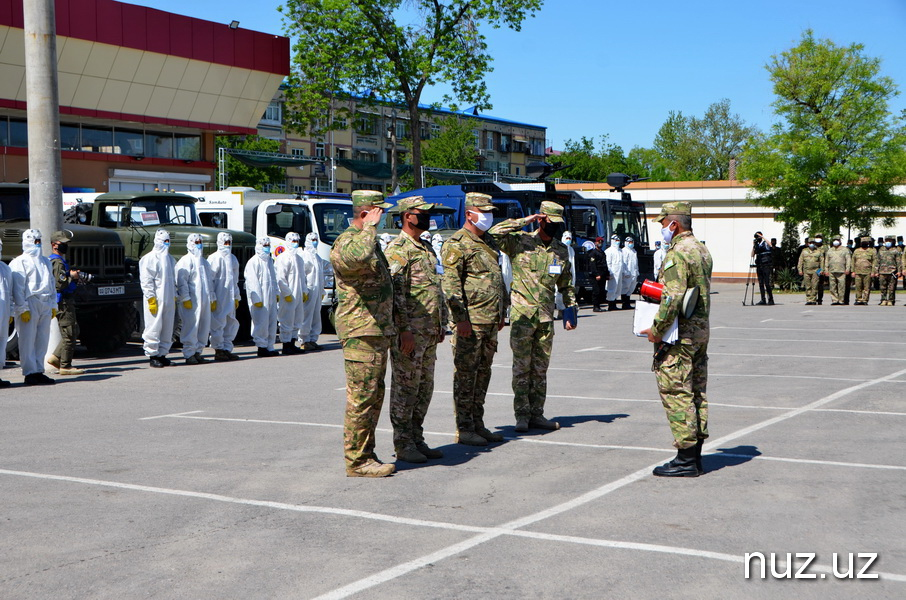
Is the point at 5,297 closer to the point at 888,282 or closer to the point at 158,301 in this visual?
the point at 158,301

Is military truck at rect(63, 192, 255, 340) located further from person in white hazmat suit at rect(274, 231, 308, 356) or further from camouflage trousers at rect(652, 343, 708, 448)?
Result: camouflage trousers at rect(652, 343, 708, 448)

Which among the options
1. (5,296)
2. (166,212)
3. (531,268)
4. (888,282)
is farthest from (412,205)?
(888,282)

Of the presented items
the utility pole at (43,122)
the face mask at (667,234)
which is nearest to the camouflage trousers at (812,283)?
the utility pole at (43,122)

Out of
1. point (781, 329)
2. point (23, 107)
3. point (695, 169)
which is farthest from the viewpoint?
point (695, 169)

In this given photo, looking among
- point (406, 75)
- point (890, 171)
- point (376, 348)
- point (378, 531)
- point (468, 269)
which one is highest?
point (406, 75)

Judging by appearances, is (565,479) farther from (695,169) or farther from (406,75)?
(695,169)

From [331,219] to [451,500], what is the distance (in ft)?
49.3

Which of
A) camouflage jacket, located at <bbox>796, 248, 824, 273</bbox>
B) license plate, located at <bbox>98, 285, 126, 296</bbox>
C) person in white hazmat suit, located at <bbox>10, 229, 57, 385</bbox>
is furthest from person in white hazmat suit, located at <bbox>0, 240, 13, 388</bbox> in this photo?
camouflage jacket, located at <bbox>796, 248, 824, 273</bbox>

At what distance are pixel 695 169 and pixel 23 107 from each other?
67.5 metres

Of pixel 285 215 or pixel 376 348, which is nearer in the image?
pixel 376 348

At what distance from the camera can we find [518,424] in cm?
902

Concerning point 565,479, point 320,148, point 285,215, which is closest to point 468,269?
point 565,479

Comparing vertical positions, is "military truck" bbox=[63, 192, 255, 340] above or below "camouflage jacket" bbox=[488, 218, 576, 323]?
above

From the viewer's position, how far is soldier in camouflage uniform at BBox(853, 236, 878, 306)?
2761 centimetres
